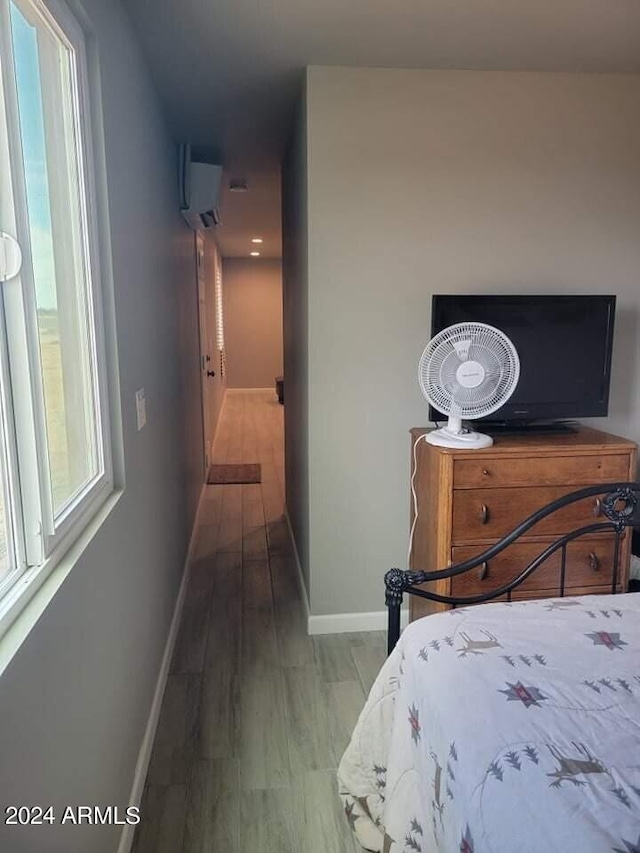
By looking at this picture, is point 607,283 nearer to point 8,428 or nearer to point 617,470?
point 617,470

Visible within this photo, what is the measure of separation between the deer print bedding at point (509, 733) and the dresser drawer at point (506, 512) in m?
0.67

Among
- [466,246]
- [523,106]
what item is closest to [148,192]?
[466,246]

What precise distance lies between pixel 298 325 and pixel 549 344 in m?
1.22

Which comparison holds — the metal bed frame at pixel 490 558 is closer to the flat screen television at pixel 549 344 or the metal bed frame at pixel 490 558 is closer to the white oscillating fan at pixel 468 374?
the white oscillating fan at pixel 468 374

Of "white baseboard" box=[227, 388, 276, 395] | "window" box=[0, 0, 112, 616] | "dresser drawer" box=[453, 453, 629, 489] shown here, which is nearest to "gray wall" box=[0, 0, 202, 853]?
"window" box=[0, 0, 112, 616]

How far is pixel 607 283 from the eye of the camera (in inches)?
103

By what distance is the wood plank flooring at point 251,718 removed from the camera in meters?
1.68

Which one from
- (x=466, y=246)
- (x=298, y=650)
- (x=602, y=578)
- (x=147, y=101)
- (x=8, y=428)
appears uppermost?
(x=147, y=101)

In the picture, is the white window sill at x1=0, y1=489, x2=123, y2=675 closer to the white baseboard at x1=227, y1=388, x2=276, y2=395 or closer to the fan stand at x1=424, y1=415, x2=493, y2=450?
the fan stand at x1=424, y1=415, x2=493, y2=450

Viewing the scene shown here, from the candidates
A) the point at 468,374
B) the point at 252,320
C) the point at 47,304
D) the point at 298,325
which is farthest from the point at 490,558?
the point at 252,320

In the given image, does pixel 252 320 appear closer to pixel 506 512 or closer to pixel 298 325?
pixel 298 325

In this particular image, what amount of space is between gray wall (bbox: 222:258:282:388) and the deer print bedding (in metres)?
8.79

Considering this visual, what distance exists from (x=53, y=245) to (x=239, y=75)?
62.2 inches

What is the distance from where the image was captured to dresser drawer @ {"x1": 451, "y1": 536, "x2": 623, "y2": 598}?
2.21 meters
